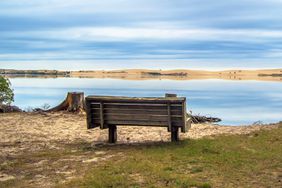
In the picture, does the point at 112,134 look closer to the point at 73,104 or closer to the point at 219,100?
the point at 73,104

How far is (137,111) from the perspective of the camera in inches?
578

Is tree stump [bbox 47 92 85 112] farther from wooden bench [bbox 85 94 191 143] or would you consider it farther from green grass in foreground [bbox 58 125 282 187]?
green grass in foreground [bbox 58 125 282 187]

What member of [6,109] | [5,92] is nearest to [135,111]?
[6,109]

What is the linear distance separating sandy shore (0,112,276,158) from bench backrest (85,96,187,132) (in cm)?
92

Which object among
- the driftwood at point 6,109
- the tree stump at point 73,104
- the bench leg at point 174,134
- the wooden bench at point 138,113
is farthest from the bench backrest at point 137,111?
the driftwood at point 6,109

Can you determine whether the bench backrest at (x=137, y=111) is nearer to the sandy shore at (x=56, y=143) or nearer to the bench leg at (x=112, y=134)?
the bench leg at (x=112, y=134)

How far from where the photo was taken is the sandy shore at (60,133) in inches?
592

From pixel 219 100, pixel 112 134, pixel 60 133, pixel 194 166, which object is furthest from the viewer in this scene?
pixel 219 100

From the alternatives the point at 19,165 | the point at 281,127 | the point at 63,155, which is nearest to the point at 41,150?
the point at 63,155

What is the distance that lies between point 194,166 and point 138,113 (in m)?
4.03

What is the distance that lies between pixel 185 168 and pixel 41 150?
16.3ft

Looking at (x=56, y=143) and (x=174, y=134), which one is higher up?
(x=174, y=134)

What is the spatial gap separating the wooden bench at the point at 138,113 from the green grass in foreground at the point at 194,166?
2.26 ft

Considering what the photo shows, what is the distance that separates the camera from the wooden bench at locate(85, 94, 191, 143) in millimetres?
14367
